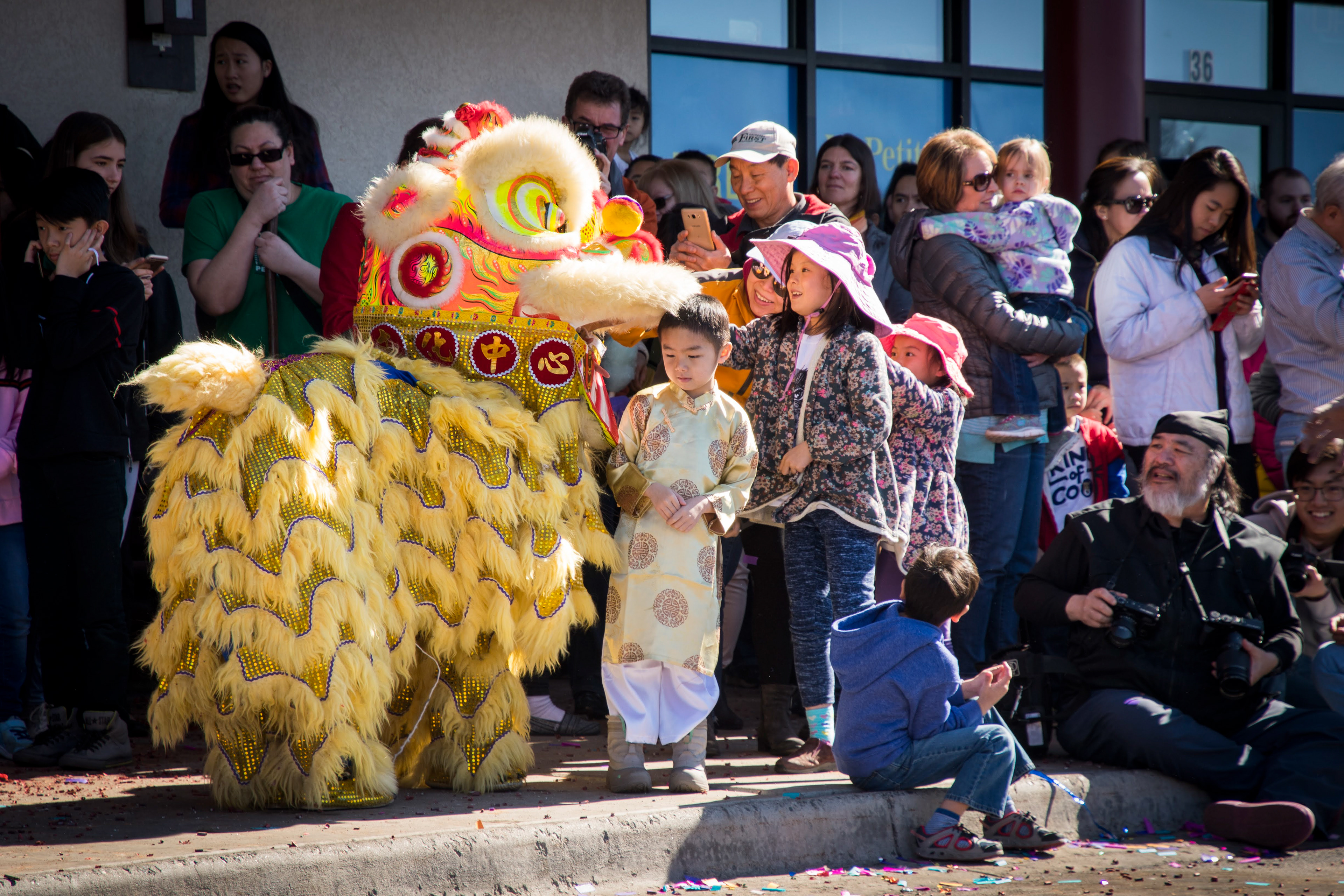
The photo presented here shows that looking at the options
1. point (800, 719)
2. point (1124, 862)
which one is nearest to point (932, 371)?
point (800, 719)

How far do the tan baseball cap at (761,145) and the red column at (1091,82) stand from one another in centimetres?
347

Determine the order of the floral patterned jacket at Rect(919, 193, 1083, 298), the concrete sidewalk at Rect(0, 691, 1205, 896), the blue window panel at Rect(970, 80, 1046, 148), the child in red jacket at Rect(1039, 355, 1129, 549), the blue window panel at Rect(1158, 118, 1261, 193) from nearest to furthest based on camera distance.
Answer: the concrete sidewalk at Rect(0, 691, 1205, 896)
the floral patterned jacket at Rect(919, 193, 1083, 298)
the child in red jacket at Rect(1039, 355, 1129, 549)
the blue window panel at Rect(970, 80, 1046, 148)
the blue window panel at Rect(1158, 118, 1261, 193)

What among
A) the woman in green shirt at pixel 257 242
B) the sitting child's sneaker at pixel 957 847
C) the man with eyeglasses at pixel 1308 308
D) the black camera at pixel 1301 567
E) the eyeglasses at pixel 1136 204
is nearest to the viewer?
the sitting child's sneaker at pixel 957 847

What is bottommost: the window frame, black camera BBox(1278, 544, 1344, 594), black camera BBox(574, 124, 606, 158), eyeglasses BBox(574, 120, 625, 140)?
black camera BBox(1278, 544, 1344, 594)

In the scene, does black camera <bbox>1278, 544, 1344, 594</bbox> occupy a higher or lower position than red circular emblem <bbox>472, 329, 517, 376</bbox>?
lower

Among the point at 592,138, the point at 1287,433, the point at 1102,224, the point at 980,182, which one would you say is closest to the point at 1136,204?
the point at 1102,224

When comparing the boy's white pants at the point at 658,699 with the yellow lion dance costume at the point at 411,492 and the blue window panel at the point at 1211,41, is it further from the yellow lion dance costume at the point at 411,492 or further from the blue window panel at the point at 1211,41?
the blue window panel at the point at 1211,41

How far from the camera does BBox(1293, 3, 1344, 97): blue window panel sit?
10.4 metres

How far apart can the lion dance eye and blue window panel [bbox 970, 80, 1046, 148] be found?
5.86 metres

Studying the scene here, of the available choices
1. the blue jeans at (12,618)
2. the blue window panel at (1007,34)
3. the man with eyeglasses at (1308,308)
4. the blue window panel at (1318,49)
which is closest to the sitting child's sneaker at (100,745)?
the blue jeans at (12,618)

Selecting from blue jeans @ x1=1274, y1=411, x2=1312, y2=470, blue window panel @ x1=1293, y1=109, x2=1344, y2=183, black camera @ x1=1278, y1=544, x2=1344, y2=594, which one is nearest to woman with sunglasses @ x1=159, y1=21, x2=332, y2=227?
black camera @ x1=1278, y1=544, x2=1344, y2=594

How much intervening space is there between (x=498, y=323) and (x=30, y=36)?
3399 mm

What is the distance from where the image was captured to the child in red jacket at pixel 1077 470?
588 centimetres

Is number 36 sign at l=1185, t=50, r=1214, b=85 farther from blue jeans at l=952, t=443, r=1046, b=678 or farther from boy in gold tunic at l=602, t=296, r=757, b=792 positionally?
boy in gold tunic at l=602, t=296, r=757, b=792
